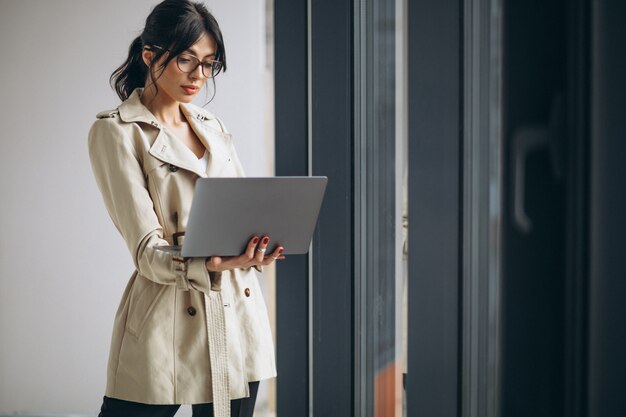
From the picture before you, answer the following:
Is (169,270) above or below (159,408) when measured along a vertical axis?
above

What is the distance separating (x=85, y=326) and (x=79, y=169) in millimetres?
660

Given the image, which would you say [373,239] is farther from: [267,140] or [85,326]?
[85,326]

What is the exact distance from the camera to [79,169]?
9.76 feet

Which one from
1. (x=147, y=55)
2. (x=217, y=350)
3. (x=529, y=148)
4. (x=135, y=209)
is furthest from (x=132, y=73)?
Result: (x=529, y=148)

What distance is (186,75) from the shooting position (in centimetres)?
155

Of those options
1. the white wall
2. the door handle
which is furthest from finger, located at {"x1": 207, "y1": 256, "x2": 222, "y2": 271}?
the white wall

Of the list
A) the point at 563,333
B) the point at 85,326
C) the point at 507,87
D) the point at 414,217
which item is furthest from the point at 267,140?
the point at 563,333

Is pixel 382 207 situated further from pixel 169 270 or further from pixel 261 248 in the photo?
pixel 169 270

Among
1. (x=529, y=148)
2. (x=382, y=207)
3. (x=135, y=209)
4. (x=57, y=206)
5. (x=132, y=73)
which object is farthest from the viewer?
(x=57, y=206)

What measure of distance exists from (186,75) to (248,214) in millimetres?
368

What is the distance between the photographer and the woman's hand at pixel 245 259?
1.41 meters

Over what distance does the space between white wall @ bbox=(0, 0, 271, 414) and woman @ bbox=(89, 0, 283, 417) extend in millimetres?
1332

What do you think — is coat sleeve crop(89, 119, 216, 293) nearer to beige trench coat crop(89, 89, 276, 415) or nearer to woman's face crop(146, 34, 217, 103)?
beige trench coat crop(89, 89, 276, 415)

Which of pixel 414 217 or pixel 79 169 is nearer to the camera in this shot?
pixel 414 217
